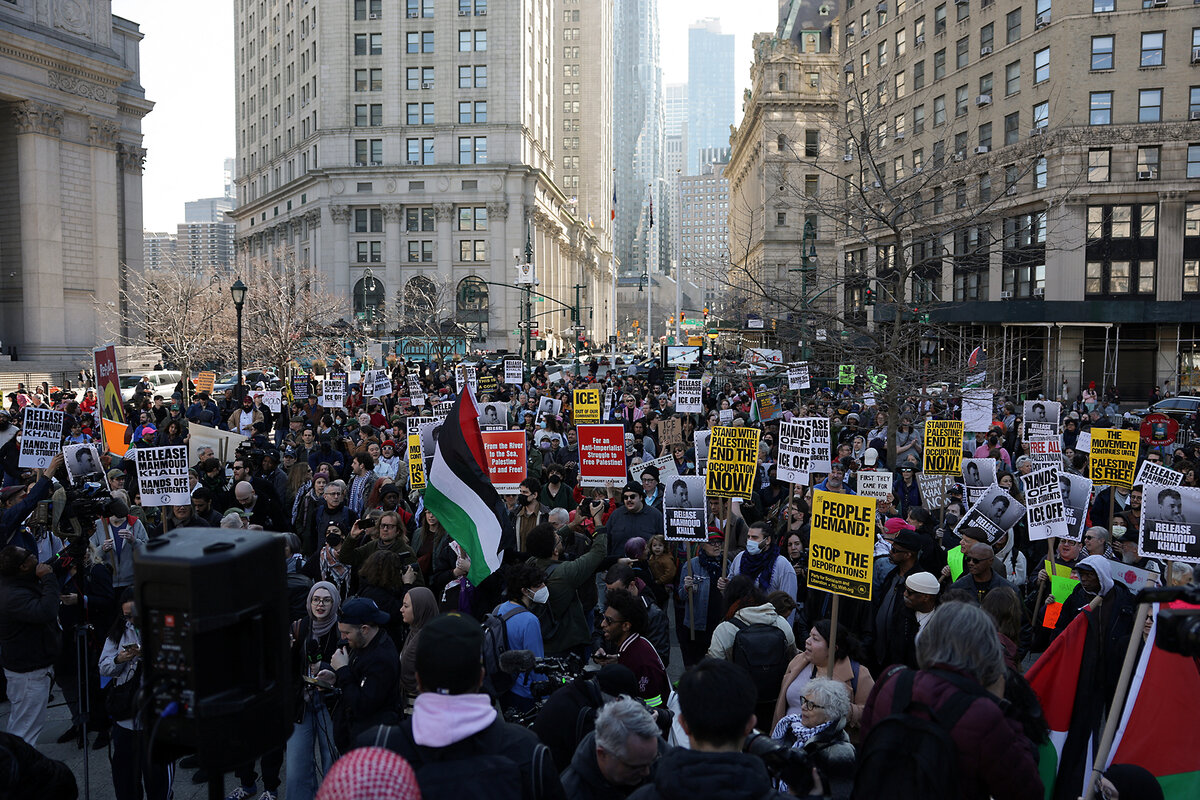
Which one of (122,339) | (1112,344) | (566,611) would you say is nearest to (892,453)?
(566,611)

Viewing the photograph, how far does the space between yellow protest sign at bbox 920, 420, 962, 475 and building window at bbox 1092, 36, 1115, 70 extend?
37.3 metres

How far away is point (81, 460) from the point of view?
12.2 m

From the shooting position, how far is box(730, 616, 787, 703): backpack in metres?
5.77

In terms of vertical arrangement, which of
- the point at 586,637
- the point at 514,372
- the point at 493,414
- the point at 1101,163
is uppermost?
the point at 1101,163

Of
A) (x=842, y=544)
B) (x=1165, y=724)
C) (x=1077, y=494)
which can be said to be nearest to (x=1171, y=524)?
(x=842, y=544)

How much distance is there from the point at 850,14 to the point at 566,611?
5943 cm

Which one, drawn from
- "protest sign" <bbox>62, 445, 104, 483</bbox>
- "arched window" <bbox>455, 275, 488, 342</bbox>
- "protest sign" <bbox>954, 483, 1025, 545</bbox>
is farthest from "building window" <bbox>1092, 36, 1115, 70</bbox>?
"arched window" <bbox>455, 275, 488, 342</bbox>

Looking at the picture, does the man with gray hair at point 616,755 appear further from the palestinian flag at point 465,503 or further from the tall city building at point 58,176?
the tall city building at point 58,176

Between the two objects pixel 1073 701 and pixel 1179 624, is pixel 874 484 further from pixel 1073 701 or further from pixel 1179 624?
pixel 1179 624

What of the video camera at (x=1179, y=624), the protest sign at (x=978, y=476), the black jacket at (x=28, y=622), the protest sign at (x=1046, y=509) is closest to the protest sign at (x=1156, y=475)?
the protest sign at (x=1046, y=509)

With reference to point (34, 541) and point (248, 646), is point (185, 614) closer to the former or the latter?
point (248, 646)

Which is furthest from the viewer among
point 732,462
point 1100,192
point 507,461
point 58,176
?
point 58,176

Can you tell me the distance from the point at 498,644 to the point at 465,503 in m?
2.01

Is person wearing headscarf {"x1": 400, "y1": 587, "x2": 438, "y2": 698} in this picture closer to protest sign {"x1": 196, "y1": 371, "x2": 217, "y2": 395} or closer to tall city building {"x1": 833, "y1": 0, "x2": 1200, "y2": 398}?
protest sign {"x1": 196, "y1": 371, "x2": 217, "y2": 395}
